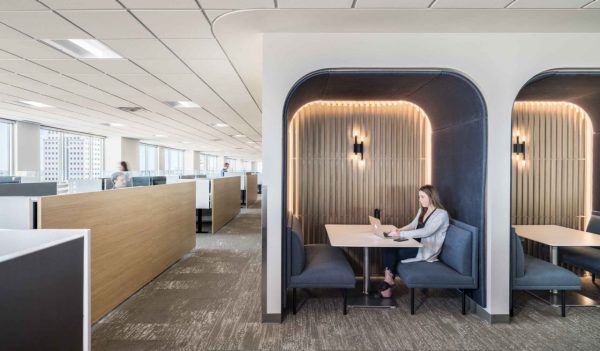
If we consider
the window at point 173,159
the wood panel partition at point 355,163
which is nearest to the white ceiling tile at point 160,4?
the wood panel partition at point 355,163

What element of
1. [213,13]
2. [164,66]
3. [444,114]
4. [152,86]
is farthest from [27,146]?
[444,114]

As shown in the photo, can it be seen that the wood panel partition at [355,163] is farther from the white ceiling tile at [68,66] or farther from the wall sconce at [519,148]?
the white ceiling tile at [68,66]

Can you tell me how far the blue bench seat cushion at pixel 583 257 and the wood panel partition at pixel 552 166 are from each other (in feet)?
1.58

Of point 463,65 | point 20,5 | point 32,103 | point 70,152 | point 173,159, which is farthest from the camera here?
point 173,159

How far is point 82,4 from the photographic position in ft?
8.05

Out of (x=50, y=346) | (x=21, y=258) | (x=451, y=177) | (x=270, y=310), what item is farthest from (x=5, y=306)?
(x=451, y=177)

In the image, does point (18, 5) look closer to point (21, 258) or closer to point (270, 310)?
point (21, 258)

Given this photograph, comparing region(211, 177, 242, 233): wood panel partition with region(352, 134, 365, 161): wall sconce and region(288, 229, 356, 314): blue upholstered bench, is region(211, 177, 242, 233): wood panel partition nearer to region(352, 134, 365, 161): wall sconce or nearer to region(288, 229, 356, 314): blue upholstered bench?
region(352, 134, 365, 161): wall sconce

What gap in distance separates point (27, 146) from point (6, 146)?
0.45m

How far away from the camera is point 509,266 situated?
2908mm

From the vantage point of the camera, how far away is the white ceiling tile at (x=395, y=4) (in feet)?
7.68

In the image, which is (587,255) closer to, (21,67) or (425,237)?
(425,237)

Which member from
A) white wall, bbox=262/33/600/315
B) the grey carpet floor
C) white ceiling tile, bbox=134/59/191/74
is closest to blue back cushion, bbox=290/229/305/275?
white wall, bbox=262/33/600/315

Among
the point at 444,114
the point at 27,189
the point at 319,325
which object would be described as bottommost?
the point at 319,325
